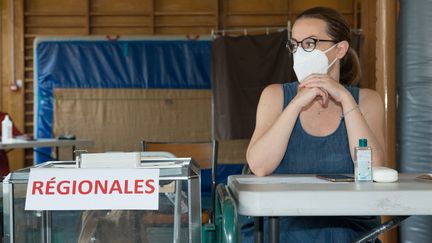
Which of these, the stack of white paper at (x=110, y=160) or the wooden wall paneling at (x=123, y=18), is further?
the wooden wall paneling at (x=123, y=18)

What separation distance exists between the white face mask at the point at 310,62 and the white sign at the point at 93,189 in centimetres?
68

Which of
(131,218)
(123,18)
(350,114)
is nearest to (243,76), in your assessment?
(123,18)

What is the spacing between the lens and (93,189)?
2.92 feet

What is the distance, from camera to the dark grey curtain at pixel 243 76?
577 centimetres

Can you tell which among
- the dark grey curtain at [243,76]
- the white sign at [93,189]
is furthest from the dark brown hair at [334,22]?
the dark grey curtain at [243,76]

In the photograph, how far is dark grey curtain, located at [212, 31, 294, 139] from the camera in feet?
18.9

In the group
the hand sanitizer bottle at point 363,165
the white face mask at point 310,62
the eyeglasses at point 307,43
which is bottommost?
the hand sanitizer bottle at point 363,165

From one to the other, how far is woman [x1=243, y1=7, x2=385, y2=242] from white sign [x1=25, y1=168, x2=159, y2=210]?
0.45m

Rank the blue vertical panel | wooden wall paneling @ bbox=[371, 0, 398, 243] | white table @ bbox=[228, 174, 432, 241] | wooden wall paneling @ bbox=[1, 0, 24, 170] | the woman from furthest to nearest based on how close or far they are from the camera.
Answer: wooden wall paneling @ bbox=[1, 0, 24, 170], the blue vertical panel, wooden wall paneling @ bbox=[371, 0, 398, 243], the woman, white table @ bbox=[228, 174, 432, 241]

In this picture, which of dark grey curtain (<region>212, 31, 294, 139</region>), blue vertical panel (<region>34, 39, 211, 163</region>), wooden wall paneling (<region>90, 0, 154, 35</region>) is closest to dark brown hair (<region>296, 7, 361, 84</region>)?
dark grey curtain (<region>212, 31, 294, 139</region>)

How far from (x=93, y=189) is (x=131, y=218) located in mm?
110

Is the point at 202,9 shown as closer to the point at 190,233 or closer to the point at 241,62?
the point at 241,62

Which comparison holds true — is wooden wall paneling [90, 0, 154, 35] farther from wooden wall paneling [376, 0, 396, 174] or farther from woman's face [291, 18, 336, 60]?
woman's face [291, 18, 336, 60]

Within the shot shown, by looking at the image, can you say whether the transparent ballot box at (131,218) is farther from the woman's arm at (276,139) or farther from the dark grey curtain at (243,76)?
the dark grey curtain at (243,76)
